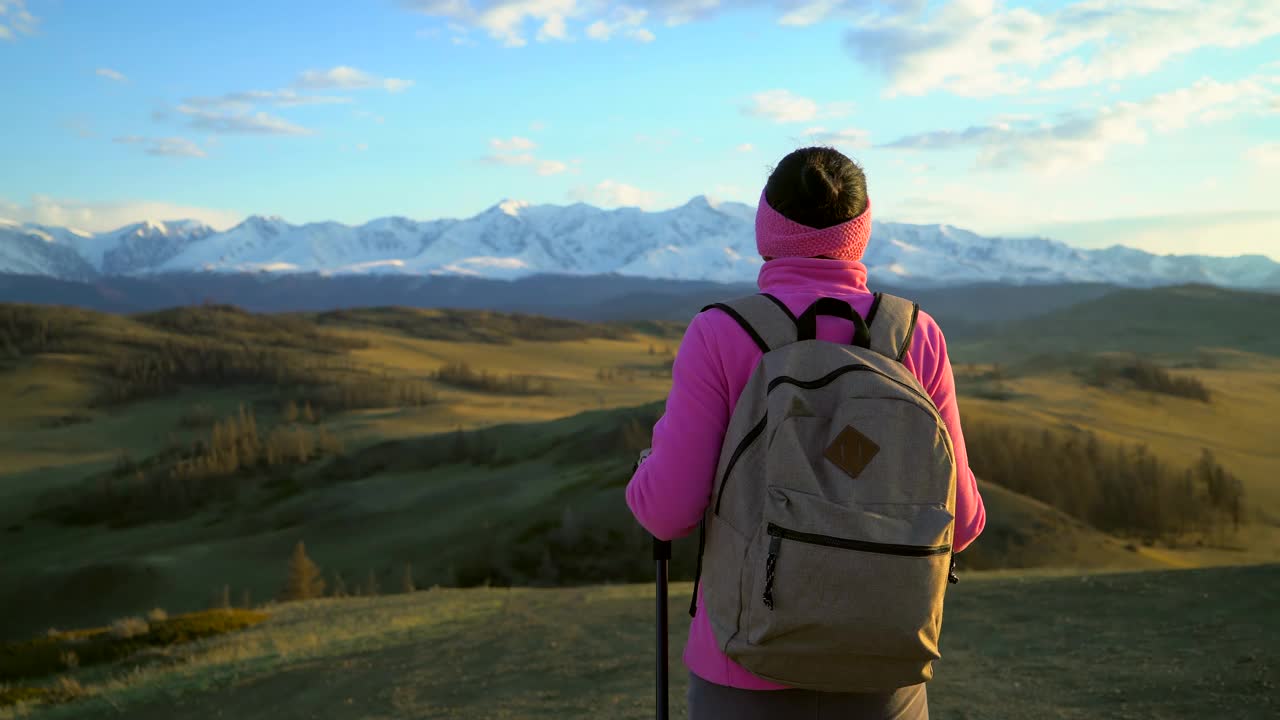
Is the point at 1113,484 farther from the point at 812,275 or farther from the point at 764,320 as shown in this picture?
the point at 764,320

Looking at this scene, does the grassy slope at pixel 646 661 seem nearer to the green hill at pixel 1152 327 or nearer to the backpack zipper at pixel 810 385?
the backpack zipper at pixel 810 385

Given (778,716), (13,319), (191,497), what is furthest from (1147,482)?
(13,319)

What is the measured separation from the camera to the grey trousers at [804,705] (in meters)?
2.33

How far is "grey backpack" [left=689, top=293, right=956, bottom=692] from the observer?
210cm

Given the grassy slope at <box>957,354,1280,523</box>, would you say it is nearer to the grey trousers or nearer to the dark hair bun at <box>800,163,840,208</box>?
the grey trousers

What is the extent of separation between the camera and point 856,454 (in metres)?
2.16

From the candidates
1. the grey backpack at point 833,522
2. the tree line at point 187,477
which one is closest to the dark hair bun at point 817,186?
the grey backpack at point 833,522

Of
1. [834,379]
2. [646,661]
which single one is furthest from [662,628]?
[646,661]

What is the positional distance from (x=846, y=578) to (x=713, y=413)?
1.68ft

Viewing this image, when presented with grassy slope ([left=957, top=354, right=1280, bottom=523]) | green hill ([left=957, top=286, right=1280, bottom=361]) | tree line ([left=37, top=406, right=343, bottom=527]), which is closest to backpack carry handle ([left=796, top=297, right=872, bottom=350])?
grassy slope ([left=957, top=354, right=1280, bottom=523])

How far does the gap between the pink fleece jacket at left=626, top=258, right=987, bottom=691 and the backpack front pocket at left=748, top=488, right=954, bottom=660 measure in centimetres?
26

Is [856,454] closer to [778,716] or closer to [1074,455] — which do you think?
[778,716]

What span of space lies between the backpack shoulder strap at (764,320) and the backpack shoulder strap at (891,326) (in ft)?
0.71

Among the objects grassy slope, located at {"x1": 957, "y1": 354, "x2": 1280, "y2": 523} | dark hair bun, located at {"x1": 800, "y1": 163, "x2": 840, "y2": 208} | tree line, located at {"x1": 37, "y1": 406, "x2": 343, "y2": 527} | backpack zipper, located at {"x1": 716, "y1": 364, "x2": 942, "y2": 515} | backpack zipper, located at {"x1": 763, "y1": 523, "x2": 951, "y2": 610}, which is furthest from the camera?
tree line, located at {"x1": 37, "y1": 406, "x2": 343, "y2": 527}
